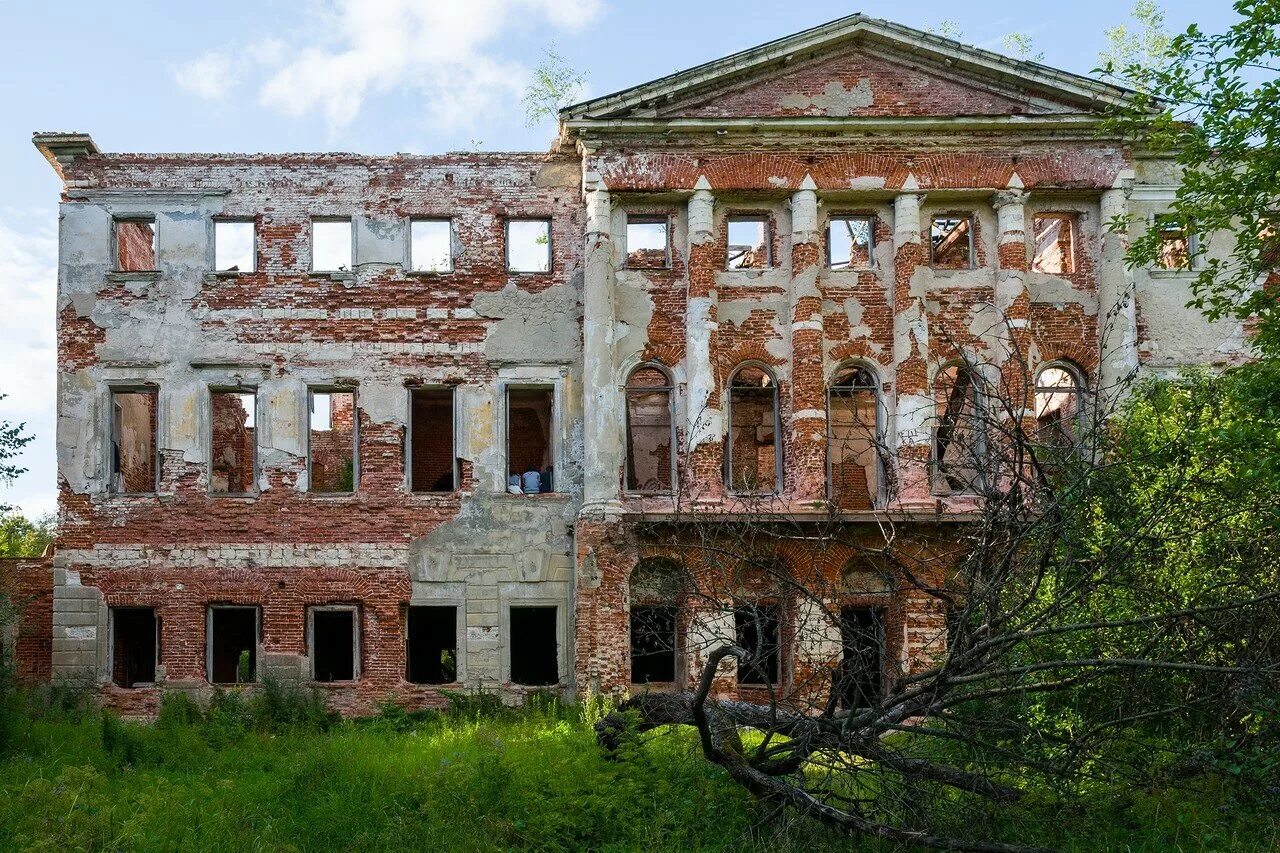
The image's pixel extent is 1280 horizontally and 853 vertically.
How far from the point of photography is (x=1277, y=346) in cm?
1223

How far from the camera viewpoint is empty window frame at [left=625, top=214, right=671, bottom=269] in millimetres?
19672

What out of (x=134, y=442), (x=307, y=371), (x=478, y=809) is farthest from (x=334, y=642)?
(x=478, y=809)

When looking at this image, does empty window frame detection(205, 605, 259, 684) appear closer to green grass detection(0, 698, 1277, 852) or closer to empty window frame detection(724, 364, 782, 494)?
green grass detection(0, 698, 1277, 852)

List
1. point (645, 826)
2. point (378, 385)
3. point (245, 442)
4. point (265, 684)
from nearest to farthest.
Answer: point (645, 826), point (265, 684), point (378, 385), point (245, 442)

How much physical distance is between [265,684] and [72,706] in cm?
292

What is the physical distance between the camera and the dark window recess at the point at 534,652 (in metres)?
20.9

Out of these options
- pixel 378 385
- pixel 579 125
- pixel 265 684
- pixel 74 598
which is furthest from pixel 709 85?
pixel 74 598

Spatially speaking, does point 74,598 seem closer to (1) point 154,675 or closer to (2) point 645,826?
(1) point 154,675

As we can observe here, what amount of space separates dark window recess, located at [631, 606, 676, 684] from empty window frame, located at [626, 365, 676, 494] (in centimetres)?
189

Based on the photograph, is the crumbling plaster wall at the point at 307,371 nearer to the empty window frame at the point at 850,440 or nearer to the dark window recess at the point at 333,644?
the dark window recess at the point at 333,644

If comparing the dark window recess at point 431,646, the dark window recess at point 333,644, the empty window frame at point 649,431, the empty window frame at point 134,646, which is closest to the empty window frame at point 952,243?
the empty window frame at point 649,431

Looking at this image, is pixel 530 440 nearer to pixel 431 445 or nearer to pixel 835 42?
pixel 431 445

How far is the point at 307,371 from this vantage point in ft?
64.6

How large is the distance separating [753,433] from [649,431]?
1.73 m
